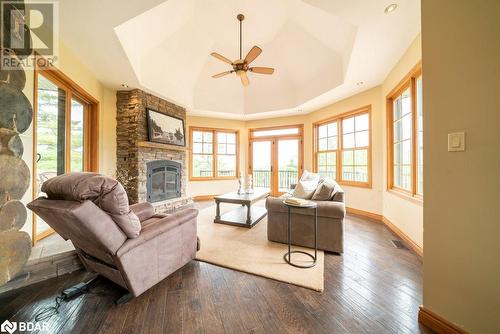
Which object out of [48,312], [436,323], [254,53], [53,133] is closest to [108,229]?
[48,312]

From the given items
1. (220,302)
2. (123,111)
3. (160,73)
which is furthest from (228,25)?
(220,302)

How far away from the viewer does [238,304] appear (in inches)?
58.9

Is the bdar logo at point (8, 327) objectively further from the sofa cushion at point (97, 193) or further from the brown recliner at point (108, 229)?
the sofa cushion at point (97, 193)

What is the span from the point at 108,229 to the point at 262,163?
5.10m

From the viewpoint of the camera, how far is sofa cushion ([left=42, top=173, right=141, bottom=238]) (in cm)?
125

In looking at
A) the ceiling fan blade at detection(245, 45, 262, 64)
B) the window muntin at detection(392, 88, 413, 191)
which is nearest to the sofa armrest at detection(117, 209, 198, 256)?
the ceiling fan blade at detection(245, 45, 262, 64)

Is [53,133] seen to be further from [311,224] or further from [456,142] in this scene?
[456,142]

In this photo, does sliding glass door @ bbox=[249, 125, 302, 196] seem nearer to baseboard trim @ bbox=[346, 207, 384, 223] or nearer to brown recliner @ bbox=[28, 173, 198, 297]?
baseboard trim @ bbox=[346, 207, 384, 223]

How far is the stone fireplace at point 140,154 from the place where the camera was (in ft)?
12.4

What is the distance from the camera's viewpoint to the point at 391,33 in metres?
2.35

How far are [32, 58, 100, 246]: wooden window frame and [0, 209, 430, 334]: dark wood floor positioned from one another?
122 cm

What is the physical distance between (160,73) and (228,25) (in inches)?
68.4

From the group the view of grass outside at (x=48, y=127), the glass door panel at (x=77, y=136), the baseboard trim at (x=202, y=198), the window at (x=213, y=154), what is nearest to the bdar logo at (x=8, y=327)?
the view of grass outside at (x=48, y=127)

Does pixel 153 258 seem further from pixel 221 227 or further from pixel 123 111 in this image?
pixel 123 111
